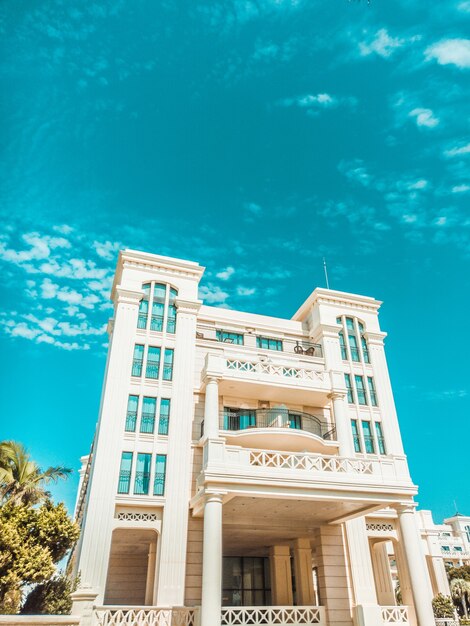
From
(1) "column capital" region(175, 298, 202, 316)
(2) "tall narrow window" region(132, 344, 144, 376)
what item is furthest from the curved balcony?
(1) "column capital" region(175, 298, 202, 316)

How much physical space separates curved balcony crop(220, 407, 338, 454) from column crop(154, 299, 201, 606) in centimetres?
205

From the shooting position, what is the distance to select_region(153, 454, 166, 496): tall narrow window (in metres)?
20.0

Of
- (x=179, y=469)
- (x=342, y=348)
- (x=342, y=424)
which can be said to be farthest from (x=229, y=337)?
(x=179, y=469)

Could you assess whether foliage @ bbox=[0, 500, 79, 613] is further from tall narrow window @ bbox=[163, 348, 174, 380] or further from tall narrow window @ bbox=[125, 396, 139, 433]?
tall narrow window @ bbox=[163, 348, 174, 380]

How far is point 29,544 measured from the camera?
13289 millimetres

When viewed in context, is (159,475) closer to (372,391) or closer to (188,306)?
(188,306)

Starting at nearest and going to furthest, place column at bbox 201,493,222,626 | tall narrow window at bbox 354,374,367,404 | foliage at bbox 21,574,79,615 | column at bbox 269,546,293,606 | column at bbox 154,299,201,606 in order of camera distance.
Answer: column at bbox 201,493,222,626 → foliage at bbox 21,574,79,615 → column at bbox 154,299,201,606 → column at bbox 269,546,293,606 → tall narrow window at bbox 354,374,367,404

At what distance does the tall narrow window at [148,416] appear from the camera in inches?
843

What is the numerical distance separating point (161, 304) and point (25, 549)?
Result: 546 inches

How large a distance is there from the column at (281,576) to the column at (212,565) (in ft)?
31.0

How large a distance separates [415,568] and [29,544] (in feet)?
41.9

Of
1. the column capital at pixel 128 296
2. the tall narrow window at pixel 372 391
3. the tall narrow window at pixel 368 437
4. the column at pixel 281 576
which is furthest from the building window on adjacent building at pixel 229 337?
the column at pixel 281 576

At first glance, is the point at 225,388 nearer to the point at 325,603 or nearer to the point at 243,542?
the point at 243,542

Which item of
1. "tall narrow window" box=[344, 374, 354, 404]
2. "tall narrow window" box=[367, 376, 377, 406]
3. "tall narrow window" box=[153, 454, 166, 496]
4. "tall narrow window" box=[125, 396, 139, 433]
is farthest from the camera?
"tall narrow window" box=[367, 376, 377, 406]
